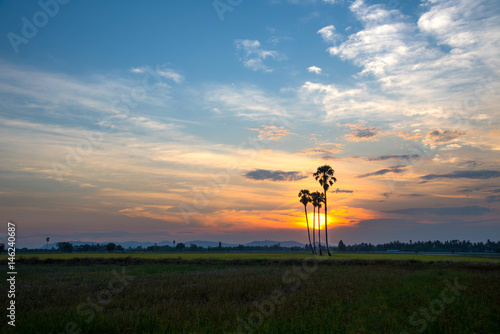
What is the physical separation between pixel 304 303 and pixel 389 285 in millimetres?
→ 8816

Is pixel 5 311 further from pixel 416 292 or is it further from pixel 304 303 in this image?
pixel 416 292

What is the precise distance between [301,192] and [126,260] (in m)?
54.0

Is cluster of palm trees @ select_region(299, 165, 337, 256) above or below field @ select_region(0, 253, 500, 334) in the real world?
above

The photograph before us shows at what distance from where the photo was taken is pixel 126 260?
153ft

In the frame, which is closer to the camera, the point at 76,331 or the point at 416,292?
the point at 76,331

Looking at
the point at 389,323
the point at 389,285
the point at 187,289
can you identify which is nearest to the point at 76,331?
the point at 187,289

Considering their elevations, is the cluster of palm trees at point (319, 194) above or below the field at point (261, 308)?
above

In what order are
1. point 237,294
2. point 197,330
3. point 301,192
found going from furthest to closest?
point 301,192
point 237,294
point 197,330

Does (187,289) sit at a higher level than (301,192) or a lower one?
lower

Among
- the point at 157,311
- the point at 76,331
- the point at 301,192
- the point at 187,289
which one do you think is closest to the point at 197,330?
the point at 157,311

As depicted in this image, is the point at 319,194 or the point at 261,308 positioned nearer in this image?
the point at 261,308

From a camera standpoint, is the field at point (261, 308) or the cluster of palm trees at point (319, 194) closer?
the field at point (261, 308)

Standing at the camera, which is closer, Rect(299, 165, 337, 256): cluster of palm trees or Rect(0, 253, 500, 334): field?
Rect(0, 253, 500, 334): field

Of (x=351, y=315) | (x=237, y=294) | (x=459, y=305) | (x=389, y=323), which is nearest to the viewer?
(x=389, y=323)
